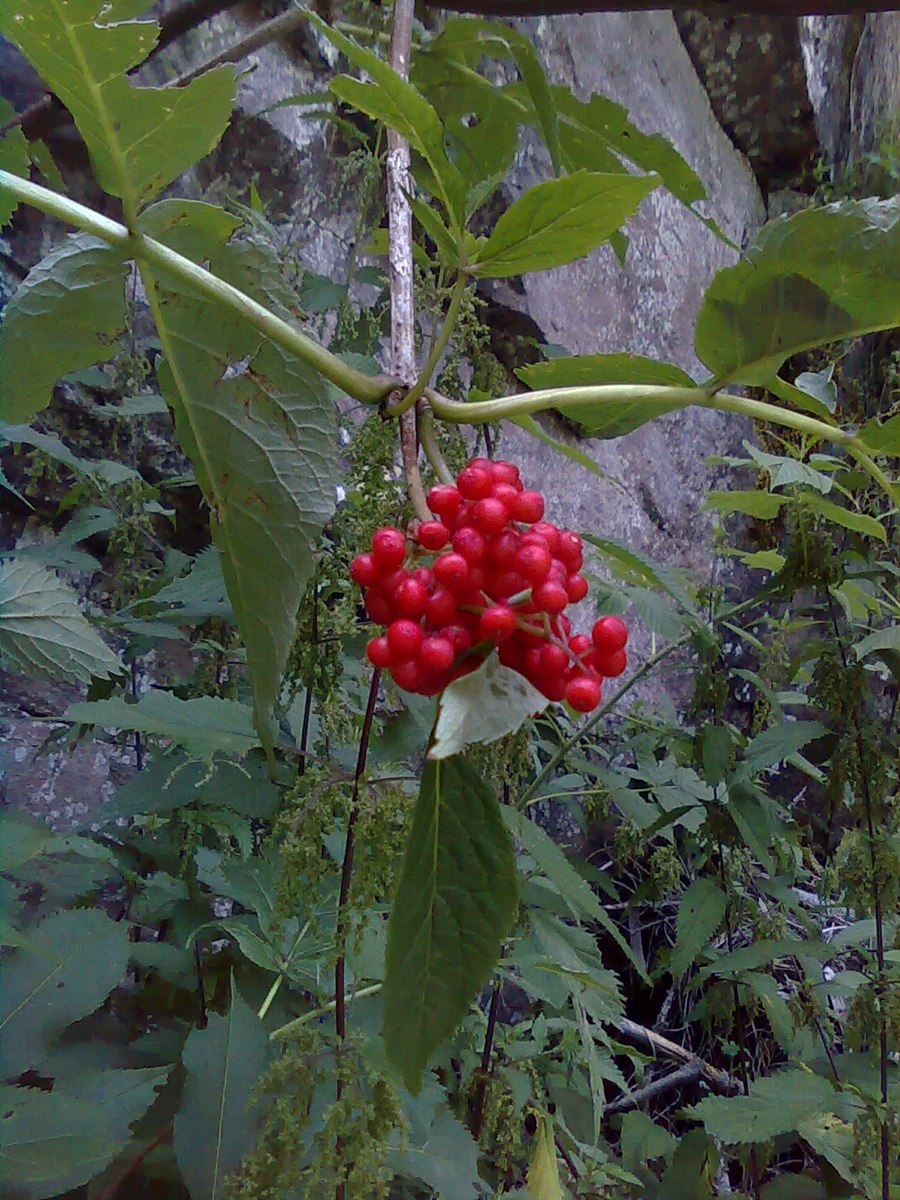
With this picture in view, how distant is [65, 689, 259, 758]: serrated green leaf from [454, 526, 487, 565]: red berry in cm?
28

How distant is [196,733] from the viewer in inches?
21.0

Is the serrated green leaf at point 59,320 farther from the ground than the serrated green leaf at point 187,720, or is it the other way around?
the serrated green leaf at point 59,320

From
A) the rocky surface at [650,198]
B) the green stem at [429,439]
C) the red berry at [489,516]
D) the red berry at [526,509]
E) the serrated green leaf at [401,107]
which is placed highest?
the rocky surface at [650,198]

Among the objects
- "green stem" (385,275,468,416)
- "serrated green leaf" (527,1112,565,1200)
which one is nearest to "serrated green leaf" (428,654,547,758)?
"green stem" (385,275,468,416)

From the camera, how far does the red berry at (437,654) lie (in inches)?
11.5

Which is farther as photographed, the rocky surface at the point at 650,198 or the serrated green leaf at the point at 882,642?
the rocky surface at the point at 650,198

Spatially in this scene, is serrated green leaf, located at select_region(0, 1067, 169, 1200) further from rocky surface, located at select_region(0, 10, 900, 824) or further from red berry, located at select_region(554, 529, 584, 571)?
rocky surface, located at select_region(0, 10, 900, 824)

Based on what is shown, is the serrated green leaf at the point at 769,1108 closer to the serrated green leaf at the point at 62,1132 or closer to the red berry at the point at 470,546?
the serrated green leaf at the point at 62,1132

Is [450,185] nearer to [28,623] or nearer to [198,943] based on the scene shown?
[28,623]

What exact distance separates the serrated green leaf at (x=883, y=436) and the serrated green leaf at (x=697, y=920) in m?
0.66

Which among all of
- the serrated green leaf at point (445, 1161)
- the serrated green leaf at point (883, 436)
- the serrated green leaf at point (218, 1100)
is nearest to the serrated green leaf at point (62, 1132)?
the serrated green leaf at point (218, 1100)

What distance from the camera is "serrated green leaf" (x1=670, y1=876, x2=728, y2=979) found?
2.90 feet

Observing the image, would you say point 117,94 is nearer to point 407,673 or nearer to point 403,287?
point 403,287

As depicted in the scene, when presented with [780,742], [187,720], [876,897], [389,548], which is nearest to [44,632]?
[187,720]
